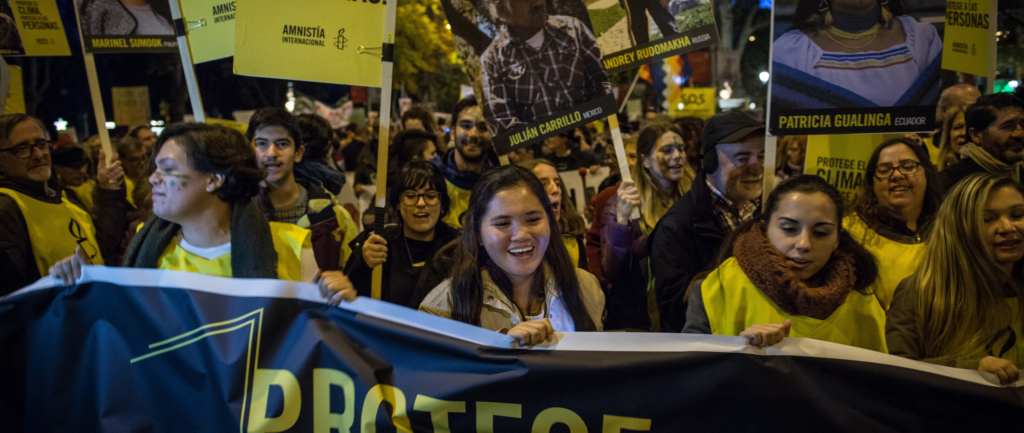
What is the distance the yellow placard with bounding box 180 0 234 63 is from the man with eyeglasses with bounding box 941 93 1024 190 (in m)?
4.60

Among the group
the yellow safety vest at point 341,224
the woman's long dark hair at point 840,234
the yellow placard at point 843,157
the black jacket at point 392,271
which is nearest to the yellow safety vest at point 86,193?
the yellow safety vest at point 341,224

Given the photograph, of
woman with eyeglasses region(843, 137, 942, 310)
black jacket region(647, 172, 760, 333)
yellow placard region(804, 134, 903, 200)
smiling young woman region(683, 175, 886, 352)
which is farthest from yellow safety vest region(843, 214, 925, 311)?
A: black jacket region(647, 172, 760, 333)

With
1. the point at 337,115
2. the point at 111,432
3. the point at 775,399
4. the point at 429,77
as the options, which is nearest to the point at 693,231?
the point at 775,399

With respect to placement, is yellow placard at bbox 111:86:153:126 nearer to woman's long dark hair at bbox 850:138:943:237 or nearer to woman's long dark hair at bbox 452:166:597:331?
woman's long dark hair at bbox 452:166:597:331

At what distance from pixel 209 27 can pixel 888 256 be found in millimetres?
4233

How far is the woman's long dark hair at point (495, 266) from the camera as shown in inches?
111

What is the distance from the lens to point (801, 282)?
107 inches

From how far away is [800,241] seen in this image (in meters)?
2.75

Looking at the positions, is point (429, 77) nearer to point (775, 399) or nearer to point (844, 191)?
point (844, 191)

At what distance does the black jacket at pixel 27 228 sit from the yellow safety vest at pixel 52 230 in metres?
0.03

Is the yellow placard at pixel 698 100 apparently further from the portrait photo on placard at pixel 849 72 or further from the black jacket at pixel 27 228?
the black jacket at pixel 27 228

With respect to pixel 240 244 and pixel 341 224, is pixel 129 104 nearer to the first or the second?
pixel 341 224

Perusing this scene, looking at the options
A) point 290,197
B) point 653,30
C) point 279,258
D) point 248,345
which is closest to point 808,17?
point 653,30

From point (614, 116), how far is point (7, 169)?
139 inches
